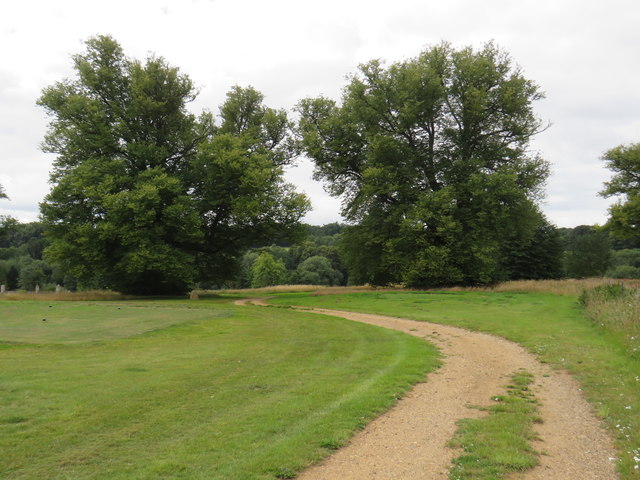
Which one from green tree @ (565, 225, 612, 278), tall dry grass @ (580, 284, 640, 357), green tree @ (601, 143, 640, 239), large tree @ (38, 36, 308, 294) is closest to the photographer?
tall dry grass @ (580, 284, 640, 357)

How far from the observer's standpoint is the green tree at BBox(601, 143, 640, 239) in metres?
40.0

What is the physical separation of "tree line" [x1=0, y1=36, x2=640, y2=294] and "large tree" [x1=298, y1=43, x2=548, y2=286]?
0.45 feet

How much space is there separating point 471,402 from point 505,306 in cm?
1819

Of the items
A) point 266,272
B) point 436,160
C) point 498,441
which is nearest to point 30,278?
point 266,272

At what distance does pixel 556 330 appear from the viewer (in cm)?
1614

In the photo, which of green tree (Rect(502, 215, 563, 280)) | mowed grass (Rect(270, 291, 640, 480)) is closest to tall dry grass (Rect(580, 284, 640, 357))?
mowed grass (Rect(270, 291, 640, 480))

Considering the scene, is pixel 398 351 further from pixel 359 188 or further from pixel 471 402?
pixel 359 188

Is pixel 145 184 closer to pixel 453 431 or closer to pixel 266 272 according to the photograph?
pixel 453 431

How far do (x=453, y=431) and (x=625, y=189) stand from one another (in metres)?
45.9

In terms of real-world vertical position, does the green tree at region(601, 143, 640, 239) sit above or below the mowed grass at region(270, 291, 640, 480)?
above

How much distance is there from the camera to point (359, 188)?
42250 mm

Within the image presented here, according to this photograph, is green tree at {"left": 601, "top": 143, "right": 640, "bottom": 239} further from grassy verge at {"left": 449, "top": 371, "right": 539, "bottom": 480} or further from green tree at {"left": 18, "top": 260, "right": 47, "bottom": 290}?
green tree at {"left": 18, "top": 260, "right": 47, "bottom": 290}

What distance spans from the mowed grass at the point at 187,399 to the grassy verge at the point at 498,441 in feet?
5.15

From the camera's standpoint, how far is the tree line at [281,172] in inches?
1341
